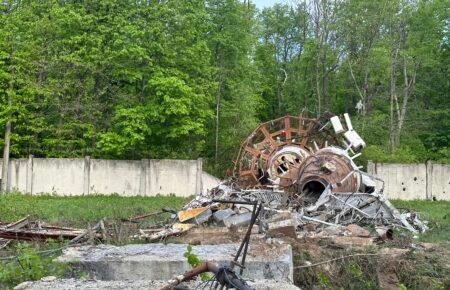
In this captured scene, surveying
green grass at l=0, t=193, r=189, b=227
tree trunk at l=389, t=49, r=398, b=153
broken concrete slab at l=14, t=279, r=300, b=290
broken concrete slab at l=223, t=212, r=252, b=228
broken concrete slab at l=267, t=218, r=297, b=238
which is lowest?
green grass at l=0, t=193, r=189, b=227

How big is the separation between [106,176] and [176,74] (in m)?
6.09

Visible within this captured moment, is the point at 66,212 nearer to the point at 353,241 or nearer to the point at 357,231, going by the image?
the point at 357,231

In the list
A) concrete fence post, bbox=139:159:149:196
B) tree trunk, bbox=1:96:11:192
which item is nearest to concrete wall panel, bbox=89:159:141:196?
concrete fence post, bbox=139:159:149:196

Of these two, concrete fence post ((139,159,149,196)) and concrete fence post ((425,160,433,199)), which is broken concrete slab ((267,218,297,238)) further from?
concrete fence post ((425,160,433,199))

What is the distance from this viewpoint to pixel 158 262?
23.1 feet

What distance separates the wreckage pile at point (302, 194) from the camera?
1288cm

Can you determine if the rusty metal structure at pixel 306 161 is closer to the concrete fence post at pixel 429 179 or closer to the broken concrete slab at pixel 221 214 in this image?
the broken concrete slab at pixel 221 214

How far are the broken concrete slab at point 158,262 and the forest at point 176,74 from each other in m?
20.9

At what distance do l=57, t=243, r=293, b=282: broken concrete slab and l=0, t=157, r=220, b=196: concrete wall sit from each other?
20070 mm

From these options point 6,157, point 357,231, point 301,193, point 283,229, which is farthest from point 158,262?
point 6,157

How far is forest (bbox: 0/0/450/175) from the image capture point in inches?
1142

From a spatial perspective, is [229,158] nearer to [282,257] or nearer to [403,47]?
[403,47]

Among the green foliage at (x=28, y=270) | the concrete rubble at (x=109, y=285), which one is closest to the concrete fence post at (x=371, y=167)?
the green foliage at (x=28, y=270)

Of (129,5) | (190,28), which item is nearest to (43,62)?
(129,5)
